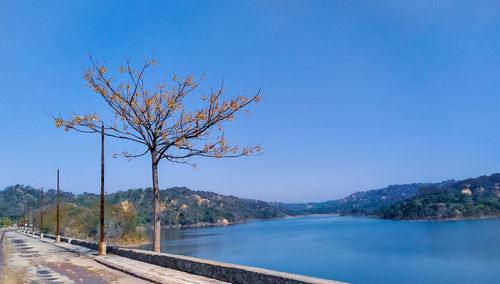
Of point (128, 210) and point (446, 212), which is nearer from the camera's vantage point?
point (128, 210)

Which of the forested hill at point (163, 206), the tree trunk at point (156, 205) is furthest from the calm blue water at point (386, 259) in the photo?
the forested hill at point (163, 206)

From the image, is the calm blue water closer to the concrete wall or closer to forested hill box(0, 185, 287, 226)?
the concrete wall

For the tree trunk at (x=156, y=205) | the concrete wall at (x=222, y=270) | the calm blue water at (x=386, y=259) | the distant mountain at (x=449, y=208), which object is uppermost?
the tree trunk at (x=156, y=205)

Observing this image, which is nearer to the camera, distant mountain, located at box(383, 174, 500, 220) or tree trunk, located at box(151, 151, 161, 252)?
tree trunk, located at box(151, 151, 161, 252)

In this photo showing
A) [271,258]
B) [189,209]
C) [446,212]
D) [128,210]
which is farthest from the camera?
[189,209]

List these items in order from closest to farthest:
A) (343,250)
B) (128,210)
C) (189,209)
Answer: (343,250), (128,210), (189,209)

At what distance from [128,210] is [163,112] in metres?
56.5

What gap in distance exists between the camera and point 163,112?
52.1 feet

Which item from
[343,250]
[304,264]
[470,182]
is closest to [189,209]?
[343,250]

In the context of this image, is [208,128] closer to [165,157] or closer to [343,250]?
[165,157]

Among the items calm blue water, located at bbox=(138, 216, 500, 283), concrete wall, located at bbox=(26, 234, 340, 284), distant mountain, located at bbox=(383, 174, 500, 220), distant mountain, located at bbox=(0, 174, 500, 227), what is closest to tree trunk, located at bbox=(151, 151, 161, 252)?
concrete wall, located at bbox=(26, 234, 340, 284)

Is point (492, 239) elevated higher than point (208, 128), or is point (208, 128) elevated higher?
point (208, 128)

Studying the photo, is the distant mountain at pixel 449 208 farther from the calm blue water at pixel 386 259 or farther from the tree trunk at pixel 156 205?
the tree trunk at pixel 156 205

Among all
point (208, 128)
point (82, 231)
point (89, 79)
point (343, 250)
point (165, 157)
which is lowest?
point (343, 250)
